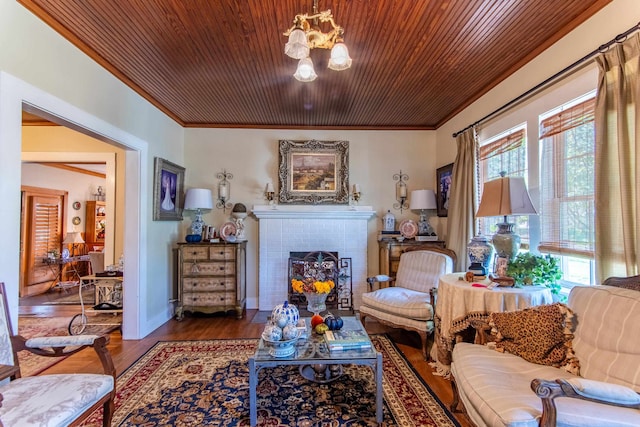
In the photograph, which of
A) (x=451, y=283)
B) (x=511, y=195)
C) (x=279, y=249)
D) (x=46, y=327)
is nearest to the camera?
(x=511, y=195)

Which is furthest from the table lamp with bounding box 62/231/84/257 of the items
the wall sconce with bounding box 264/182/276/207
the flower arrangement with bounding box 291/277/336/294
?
the flower arrangement with bounding box 291/277/336/294

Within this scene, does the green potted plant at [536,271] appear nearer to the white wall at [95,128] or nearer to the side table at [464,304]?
the side table at [464,304]

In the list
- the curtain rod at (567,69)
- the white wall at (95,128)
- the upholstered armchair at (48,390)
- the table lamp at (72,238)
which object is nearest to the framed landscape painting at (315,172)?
the white wall at (95,128)

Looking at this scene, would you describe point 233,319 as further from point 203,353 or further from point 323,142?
point 323,142

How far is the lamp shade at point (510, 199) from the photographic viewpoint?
2.33 meters

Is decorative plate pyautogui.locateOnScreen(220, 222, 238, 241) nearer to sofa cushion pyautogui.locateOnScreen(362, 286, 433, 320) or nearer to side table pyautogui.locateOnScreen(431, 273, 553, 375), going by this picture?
sofa cushion pyautogui.locateOnScreen(362, 286, 433, 320)

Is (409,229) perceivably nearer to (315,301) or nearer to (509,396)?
(315,301)

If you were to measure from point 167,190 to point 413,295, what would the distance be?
3.33 meters

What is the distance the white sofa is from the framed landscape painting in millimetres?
3012

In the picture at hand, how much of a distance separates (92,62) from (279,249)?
2.94m

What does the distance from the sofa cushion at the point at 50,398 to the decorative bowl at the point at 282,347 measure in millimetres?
929

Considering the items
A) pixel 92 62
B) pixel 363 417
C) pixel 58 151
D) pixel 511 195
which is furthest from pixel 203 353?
pixel 58 151

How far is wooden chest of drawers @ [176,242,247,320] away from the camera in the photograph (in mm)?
4031

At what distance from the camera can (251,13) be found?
6.91 ft
